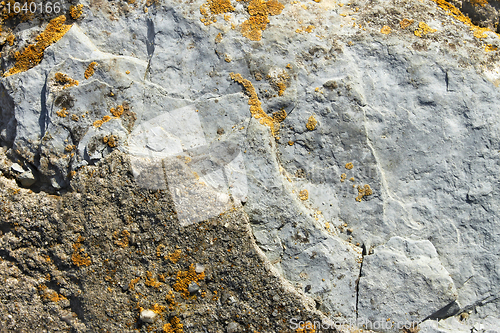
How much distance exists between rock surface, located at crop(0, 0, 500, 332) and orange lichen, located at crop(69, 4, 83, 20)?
5cm

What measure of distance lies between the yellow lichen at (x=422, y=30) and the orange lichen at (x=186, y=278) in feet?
12.0

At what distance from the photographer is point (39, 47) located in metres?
4.10

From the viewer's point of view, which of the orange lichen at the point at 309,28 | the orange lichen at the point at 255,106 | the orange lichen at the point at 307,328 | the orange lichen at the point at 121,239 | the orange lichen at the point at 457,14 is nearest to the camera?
the orange lichen at the point at 307,328

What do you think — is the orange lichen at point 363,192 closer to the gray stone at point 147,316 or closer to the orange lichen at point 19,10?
the gray stone at point 147,316

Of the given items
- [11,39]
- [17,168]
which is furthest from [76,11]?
[17,168]

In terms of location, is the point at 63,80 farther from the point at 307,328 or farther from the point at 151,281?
the point at 307,328

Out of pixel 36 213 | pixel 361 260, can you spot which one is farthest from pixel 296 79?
pixel 36 213

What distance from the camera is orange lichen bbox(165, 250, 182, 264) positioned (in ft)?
11.8

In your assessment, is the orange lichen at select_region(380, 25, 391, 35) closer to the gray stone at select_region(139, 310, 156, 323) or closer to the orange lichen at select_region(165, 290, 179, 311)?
the orange lichen at select_region(165, 290, 179, 311)

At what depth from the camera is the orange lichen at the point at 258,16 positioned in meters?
4.10

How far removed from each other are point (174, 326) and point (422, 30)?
4.34 metres

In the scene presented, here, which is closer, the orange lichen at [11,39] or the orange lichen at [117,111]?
the orange lichen at [117,111]

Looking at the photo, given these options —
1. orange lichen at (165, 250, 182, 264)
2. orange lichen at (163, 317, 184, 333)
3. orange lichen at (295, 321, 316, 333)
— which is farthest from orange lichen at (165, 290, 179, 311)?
orange lichen at (295, 321, 316, 333)

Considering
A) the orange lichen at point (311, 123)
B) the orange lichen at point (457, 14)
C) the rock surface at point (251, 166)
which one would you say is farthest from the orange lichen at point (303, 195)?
the orange lichen at point (457, 14)
